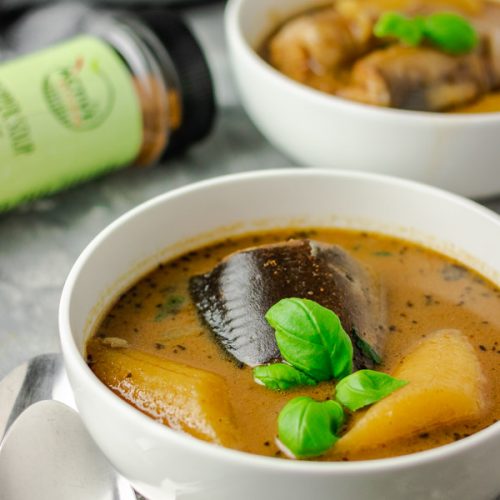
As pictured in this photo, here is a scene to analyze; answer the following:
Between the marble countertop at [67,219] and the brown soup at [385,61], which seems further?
the brown soup at [385,61]

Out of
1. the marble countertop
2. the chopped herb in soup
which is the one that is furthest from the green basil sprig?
the chopped herb in soup

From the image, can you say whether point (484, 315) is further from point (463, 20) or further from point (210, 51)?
point (210, 51)

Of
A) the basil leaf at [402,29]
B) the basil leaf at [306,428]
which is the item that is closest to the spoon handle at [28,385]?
the basil leaf at [306,428]

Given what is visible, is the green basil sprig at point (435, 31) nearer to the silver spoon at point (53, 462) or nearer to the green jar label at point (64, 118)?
the green jar label at point (64, 118)

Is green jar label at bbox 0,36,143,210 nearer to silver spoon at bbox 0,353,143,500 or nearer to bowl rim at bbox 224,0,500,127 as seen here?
bowl rim at bbox 224,0,500,127

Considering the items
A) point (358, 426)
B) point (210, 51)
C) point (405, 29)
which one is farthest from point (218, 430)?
point (210, 51)

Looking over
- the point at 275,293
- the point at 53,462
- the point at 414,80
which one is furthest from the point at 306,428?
the point at 414,80

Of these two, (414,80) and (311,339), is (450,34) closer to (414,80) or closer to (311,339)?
(414,80)

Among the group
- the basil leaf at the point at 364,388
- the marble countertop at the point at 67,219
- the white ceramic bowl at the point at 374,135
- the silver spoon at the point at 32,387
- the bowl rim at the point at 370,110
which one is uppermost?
the basil leaf at the point at 364,388
